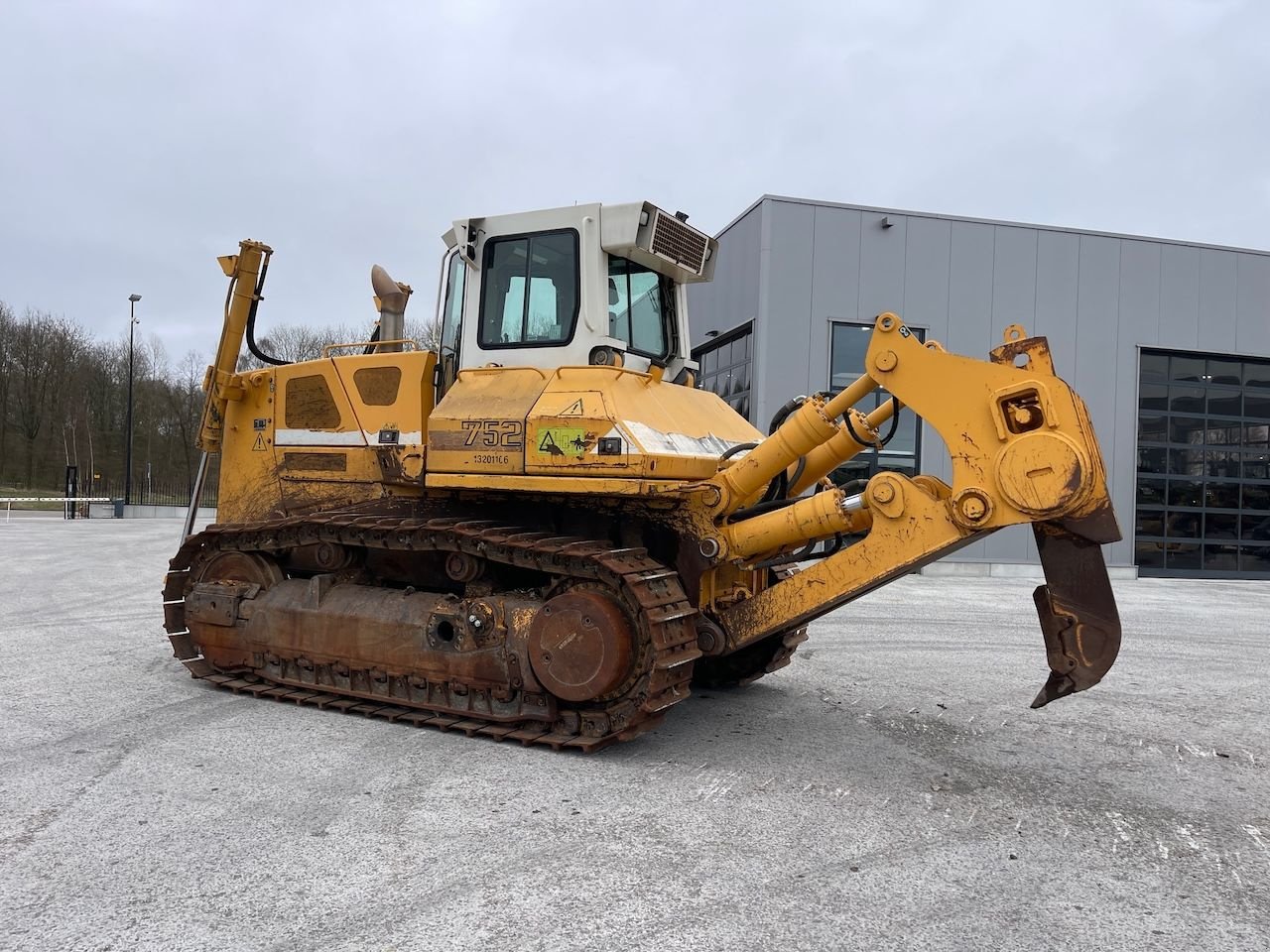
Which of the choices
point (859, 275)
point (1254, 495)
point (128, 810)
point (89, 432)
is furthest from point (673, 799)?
point (89, 432)

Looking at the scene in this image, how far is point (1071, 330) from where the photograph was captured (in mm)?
19125

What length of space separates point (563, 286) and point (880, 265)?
1323cm

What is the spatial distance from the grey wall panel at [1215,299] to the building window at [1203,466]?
440 mm

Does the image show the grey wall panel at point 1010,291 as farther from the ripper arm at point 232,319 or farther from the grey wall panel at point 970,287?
the ripper arm at point 232,319

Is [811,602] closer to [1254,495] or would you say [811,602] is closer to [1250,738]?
[1250,738]

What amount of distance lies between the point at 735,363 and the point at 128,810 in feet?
53.8

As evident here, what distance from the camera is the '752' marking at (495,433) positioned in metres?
5.52

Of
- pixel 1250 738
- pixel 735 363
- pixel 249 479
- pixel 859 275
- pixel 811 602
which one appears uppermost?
pixel 859 275

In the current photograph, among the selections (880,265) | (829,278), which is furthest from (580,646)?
(880,265)

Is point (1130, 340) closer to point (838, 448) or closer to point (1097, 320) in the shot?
point (1097, 320)

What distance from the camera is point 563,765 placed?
490 cm

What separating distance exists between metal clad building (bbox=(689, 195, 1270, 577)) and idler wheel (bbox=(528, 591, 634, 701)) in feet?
41.5

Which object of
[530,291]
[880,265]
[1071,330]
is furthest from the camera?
[1071,330]

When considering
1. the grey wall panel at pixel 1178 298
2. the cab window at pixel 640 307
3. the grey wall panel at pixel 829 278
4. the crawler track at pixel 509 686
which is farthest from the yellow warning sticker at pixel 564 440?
the grey wall panel at pixel 1178 298
